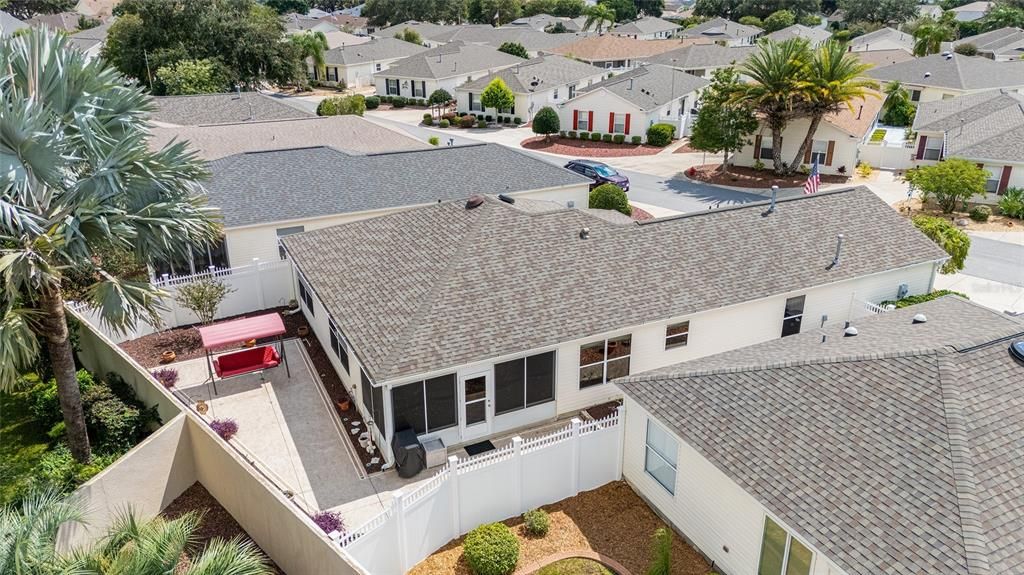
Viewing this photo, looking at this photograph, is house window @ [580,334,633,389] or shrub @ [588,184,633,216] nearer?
house window @ [580,334,633,389]

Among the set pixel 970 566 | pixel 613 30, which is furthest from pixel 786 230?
pixel 613 30

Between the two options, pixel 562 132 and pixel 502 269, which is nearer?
pixel 502 269

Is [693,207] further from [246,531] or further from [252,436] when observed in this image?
[246,531]

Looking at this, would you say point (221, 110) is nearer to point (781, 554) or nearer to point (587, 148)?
point (587, 148)

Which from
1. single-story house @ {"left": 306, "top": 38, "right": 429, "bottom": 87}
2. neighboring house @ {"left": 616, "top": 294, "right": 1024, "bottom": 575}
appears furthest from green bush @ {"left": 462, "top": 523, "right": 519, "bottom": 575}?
single-story house @ {"left": 306, "top": 38, "right": 429, "bottom": 87}

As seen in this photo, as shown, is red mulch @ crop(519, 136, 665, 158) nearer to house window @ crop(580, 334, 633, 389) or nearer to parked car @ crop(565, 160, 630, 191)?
parked car @ crop(565, 160, 630, 191)

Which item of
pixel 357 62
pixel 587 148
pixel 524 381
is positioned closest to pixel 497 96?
pixel 587 148

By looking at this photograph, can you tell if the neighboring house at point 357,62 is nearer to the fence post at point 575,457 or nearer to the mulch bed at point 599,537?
the fence post at point 575,457
